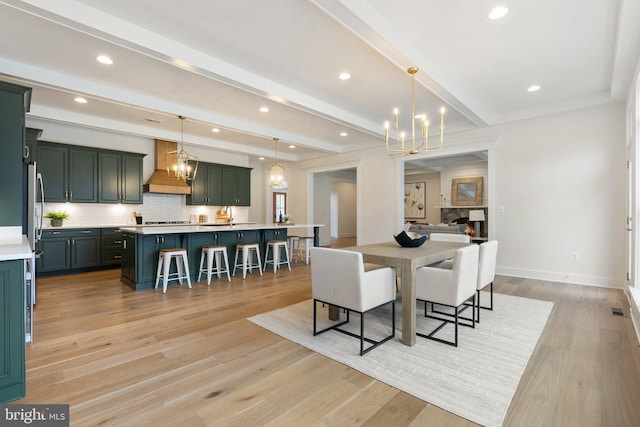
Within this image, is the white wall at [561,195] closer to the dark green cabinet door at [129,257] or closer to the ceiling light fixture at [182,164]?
the ceiling light fixture at [182,164]

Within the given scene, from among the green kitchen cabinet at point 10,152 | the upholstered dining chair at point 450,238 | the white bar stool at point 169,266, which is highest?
the green kitchen cabinet at point 10,152

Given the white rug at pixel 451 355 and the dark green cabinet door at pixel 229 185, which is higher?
the dark green cabinet door at pixel 229 185

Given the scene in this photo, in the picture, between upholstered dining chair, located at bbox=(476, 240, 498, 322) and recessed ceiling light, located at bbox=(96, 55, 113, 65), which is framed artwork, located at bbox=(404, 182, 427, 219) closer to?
upholstered dining chair, located at bbox=(476, 240, 498, 322)

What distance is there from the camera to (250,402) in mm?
1854

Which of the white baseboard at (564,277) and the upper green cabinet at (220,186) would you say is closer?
the white baseboard at (564,277)

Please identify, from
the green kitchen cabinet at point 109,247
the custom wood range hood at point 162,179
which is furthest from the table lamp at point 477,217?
the green kitchen cabinet at point 109,247

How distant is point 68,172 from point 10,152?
12.6 feet

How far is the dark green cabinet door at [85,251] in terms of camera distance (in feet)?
18.1

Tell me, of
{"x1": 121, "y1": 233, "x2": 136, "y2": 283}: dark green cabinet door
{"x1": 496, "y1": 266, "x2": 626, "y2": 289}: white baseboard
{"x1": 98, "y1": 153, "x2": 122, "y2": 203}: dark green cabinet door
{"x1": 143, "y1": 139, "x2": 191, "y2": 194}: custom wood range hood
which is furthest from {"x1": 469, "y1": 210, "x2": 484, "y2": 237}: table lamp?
{"x1": 98, "y1": 153, "x2": 122, "y2": 203}: dark green cabinet door

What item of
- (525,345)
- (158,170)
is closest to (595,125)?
(525,345)

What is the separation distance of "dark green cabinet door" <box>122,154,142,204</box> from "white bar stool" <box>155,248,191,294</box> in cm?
245

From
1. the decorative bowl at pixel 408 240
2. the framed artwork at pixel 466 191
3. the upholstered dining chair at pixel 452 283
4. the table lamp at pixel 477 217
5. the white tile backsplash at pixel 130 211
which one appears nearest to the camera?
the upholstered dining chair at pixel 452 283

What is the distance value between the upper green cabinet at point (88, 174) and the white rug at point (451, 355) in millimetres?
4726

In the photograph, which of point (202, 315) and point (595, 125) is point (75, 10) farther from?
point (595, 125)
